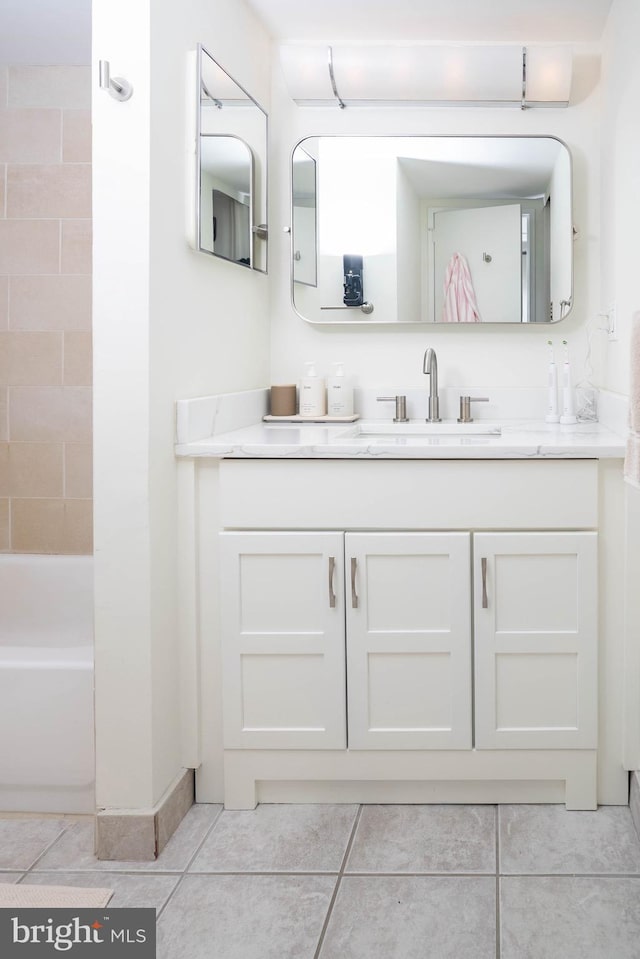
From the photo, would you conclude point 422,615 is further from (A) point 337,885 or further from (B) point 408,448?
(A) point 337,885

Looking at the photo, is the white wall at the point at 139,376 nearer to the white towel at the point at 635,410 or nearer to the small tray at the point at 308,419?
the small tray at the point at 308,419

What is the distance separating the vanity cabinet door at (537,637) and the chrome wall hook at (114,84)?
3.90ft

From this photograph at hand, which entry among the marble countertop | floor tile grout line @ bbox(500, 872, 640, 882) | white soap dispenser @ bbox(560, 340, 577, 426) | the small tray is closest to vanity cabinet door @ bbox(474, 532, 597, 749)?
the marble countertop

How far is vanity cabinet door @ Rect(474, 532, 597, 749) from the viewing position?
2.03 metres

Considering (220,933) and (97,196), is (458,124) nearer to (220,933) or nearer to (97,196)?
(97,196)

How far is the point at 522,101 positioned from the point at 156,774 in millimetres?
2165

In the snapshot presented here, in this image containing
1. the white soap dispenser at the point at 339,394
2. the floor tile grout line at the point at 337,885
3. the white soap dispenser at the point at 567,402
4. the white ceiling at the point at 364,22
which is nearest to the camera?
the floor tile grout line at the point at 337,885

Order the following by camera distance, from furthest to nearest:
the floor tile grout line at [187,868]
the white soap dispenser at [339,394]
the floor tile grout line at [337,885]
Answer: the white soap dispenser at [339,394] < the floor tile grout line at [187,868] < the floor tile grout line at [337,885]

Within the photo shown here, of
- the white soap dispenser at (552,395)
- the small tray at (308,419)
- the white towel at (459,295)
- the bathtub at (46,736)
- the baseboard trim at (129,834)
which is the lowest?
the baseboard trim at (129,834)

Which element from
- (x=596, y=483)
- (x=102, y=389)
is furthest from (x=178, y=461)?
(x=596, y=483)

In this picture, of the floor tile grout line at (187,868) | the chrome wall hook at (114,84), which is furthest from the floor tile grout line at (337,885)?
the chrome wall hook at (114,84)

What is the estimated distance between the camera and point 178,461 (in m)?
2.06

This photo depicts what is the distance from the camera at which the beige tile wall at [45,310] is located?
2830 mm

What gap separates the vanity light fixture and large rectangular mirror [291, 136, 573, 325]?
0.12 meters
